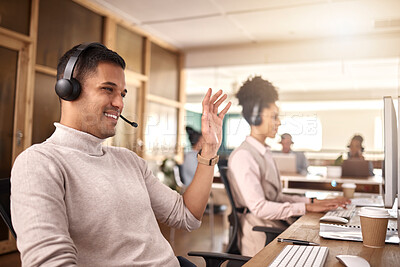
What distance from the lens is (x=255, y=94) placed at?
7.33 feet

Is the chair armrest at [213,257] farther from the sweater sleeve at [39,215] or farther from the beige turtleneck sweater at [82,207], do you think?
the sweater sleeve at [39,215]

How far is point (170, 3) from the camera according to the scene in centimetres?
397

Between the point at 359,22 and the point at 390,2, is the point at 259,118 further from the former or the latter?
the point at 359,22

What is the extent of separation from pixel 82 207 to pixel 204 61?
194 inches

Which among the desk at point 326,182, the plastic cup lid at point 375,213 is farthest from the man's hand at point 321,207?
the desk at point 326,182

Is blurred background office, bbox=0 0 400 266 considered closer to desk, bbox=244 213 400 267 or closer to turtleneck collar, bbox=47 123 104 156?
desk, bbox=244 213 400 267

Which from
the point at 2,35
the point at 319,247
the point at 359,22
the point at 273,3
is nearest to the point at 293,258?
the point at 319,247

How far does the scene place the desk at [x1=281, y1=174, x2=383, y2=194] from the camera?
3189mm

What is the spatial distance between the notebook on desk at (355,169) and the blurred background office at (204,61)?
24 cm

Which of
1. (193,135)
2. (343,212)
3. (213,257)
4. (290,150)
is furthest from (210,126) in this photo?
(193,135)

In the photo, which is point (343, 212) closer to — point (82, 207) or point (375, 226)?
point (375, 226)

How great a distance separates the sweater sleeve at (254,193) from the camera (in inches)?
68.1

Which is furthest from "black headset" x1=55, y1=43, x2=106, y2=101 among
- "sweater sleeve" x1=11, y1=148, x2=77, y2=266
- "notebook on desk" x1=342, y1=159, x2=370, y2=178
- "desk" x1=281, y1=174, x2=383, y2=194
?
"notebook on desk" x1=342, y1=159, x2=370, y2=178

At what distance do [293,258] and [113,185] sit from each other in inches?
18.5
